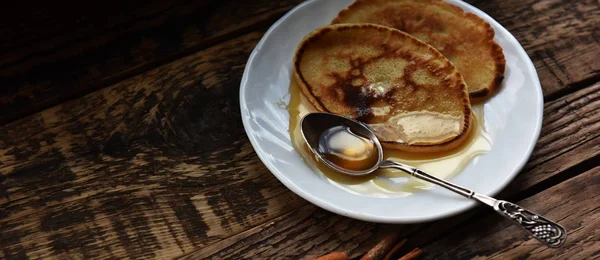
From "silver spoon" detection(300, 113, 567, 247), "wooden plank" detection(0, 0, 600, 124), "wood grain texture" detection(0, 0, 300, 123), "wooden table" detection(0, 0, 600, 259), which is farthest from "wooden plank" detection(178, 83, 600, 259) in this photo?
"wood grain texture" detection(0, 0, 300, 123)

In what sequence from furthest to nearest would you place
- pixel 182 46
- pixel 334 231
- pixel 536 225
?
pixel 182 46
pixel 334 231
pixel 536 225

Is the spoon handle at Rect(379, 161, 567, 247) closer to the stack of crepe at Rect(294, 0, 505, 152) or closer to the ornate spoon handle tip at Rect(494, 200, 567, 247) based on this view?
the ornate spoon handle tip at Rect(494, 200, 567, 247)

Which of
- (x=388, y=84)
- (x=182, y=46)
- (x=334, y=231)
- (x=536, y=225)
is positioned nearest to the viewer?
(x=536, y=225)

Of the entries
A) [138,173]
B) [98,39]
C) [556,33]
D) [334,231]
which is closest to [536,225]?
[334,231]

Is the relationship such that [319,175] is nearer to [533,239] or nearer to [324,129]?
[324,129]

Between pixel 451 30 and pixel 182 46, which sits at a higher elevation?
pixel 182 46

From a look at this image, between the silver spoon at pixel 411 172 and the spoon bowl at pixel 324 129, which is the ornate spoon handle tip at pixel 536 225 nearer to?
the silver spoon at pixel 411 172

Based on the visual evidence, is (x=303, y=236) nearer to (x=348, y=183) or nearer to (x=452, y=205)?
(x=348, y=183)

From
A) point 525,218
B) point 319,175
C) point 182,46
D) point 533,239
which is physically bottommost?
point 533,239
